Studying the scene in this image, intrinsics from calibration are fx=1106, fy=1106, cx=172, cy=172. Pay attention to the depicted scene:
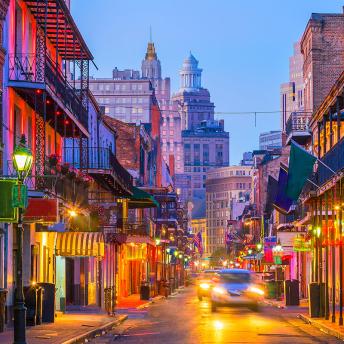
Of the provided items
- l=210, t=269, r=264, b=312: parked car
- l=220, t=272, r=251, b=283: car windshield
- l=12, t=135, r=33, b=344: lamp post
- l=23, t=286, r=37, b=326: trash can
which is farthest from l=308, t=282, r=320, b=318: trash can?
l=12, t=135, r=33, b=344: lamp post

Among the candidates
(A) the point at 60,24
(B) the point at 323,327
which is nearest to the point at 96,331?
(B) the point at 323,327

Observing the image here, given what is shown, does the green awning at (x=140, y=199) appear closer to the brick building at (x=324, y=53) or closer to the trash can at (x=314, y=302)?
the brick building at (x=324, y=53)

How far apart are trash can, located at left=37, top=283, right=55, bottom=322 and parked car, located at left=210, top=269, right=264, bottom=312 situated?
9.90 metres

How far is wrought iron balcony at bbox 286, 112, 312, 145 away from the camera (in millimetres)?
61781

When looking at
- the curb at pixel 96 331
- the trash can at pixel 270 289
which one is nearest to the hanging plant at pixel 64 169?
the curb at pixel 96 331

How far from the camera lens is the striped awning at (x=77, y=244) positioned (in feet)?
133

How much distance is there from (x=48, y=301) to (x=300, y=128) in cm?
3387

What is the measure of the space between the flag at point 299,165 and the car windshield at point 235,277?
6.08 m

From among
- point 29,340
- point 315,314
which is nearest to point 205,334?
point 29,340

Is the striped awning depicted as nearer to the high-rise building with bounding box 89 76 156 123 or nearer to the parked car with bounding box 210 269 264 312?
the parked car with bounding box 210 269 264 312

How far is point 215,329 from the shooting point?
98.5ft

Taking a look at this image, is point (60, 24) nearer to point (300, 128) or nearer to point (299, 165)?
point (299, 165)

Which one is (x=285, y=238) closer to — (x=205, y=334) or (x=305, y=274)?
(x=305, y=274)

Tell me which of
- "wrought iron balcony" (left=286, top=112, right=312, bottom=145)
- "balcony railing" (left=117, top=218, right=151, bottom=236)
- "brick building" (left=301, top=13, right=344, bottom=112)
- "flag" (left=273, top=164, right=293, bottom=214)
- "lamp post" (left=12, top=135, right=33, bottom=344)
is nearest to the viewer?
"lamp post" (left=12, top=135, right=33, bottom=344)
